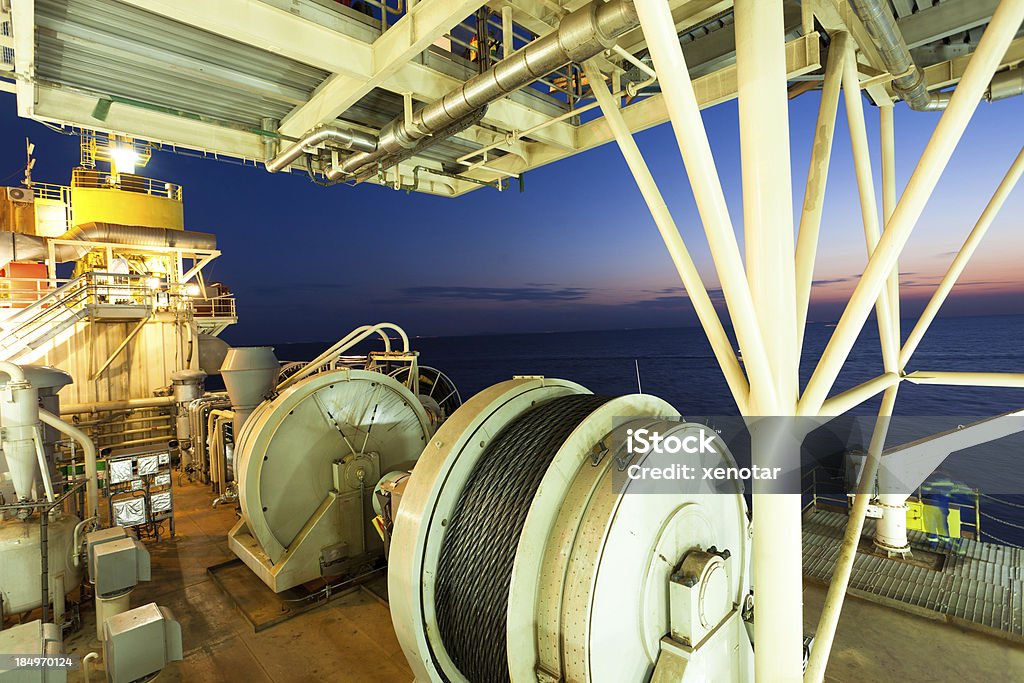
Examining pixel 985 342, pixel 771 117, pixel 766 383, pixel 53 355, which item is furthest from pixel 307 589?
pixel 985 342

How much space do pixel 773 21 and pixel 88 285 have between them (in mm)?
14023

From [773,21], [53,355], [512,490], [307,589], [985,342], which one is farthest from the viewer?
[985,342]

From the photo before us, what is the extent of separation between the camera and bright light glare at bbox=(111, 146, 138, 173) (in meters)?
Result: 16.5

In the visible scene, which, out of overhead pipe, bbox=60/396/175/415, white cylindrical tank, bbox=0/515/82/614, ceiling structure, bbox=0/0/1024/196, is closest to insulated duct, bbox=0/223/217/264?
overhead pipe, bbox=60/396/175/415

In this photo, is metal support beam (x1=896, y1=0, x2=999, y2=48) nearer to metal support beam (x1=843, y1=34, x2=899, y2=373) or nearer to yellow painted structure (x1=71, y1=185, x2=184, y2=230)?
metal support beam (x1=843, y1=34, x2=899, y2=373)

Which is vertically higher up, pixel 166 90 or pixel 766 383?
pixel 166 90

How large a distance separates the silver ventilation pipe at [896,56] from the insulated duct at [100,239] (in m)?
16.2

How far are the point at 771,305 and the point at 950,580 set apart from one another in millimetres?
5528

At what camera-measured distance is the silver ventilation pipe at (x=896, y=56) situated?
3.32 meters

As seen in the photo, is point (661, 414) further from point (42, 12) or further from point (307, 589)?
point (42, 12)

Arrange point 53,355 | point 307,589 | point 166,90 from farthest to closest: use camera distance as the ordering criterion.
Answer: point 53,355
point 307,589
point 166,90

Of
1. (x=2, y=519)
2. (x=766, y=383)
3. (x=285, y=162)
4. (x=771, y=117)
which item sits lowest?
(x=2, y=519)

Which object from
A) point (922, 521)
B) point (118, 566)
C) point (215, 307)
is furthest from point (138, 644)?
point (215, 307)

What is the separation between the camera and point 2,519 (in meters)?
4.96
